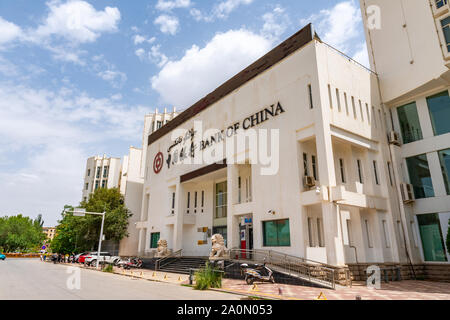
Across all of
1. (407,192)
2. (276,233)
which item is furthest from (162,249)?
(407,192)

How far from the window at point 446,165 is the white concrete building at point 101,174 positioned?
51.2m

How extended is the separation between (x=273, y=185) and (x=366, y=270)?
6.91 m

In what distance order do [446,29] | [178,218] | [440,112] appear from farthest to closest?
[178,218]
[440,112]
[446,29]

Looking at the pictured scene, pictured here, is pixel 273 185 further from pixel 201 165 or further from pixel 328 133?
pixel 201 165

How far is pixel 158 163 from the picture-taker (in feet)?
112

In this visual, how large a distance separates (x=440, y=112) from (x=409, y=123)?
201 cm

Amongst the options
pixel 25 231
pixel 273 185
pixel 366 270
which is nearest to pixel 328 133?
pixel 273 185

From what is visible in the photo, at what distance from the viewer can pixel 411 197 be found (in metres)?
19.6

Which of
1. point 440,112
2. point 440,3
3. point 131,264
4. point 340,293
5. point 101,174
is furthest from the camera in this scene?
point 101,174

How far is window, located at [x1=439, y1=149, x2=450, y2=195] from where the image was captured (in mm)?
18234

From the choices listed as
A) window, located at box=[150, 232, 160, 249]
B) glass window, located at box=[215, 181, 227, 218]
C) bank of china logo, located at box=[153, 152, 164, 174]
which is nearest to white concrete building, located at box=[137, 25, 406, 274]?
glass window, located at box=[215, 181, 227, 218]

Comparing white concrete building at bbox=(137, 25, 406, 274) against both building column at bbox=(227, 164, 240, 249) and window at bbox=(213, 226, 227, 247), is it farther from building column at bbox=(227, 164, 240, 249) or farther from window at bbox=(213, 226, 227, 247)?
window at bbox=(213, 226, 227, 247)

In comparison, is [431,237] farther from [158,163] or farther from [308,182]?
[158,163]
